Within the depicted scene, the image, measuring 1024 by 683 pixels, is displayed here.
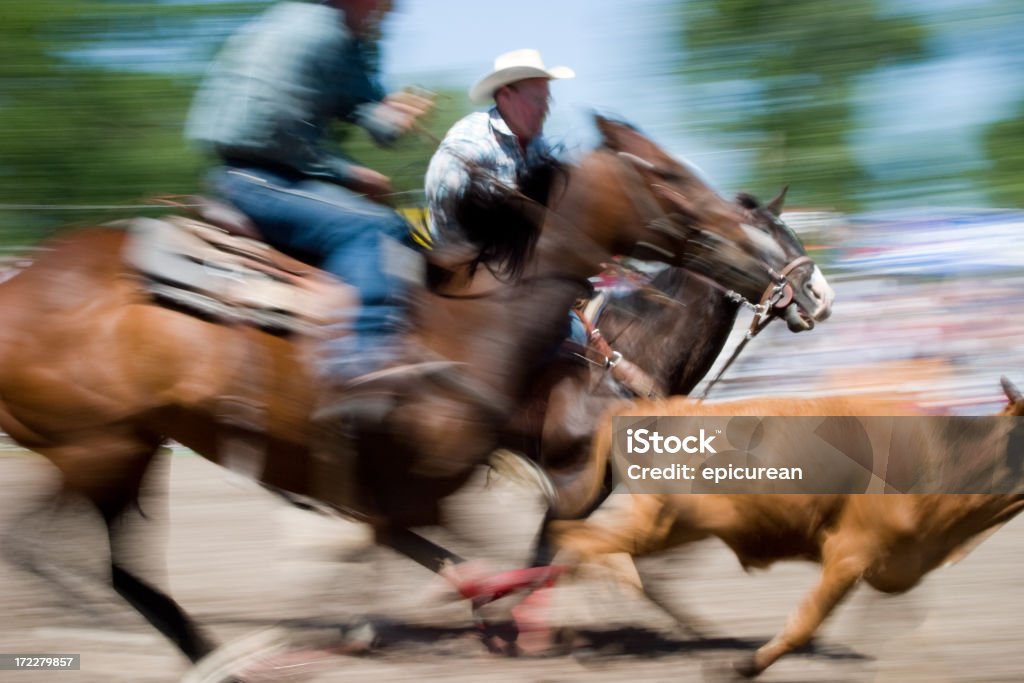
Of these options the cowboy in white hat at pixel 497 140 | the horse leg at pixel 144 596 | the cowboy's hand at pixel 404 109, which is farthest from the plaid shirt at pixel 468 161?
the horse leg at pixel 144 596

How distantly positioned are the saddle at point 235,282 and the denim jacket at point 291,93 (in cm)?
32

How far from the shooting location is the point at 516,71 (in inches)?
166

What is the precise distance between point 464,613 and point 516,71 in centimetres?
238

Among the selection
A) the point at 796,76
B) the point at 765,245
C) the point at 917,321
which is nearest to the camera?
the point at 765,245

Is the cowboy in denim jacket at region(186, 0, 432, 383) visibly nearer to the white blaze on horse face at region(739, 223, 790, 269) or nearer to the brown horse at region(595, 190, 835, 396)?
the white blaze on horse face at region(739, 223, 790, 269)

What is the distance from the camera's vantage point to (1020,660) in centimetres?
420

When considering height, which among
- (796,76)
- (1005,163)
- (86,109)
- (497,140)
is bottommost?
(86,109)

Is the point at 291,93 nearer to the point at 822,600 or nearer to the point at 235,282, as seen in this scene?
the point at 235,282

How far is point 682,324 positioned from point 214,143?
7.26ft

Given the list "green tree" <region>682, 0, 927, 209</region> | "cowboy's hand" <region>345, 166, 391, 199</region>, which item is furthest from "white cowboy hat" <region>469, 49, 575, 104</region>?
"green tree" <region>682, 0, 927, 209</region>

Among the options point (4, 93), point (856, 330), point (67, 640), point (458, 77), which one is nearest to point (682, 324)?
point (67, 640)

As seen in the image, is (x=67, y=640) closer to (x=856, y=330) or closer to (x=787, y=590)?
(x=787, y=590)

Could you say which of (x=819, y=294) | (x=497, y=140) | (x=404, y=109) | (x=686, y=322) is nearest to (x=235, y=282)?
(x=404, y=109)

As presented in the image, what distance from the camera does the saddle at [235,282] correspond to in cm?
393
